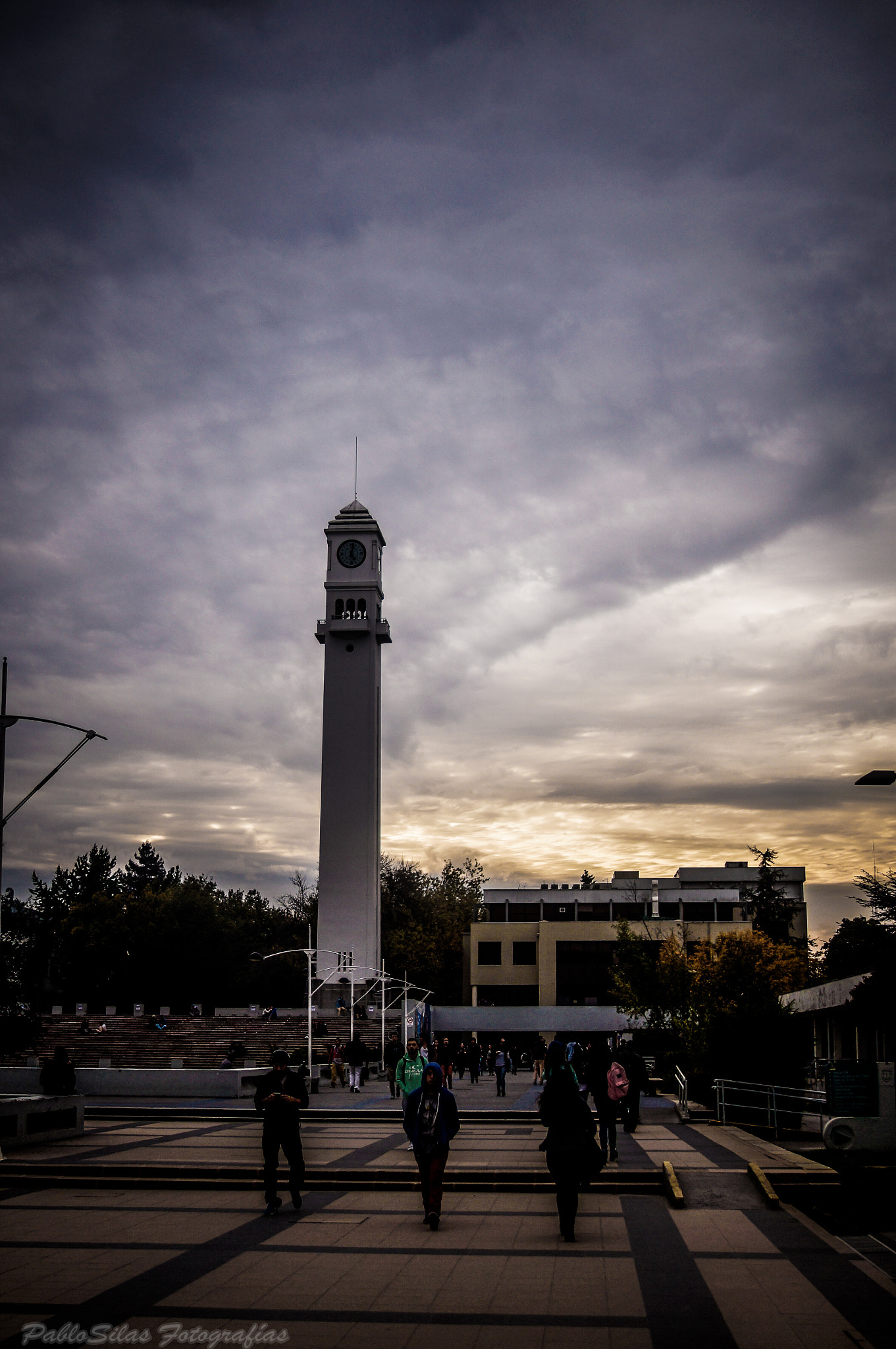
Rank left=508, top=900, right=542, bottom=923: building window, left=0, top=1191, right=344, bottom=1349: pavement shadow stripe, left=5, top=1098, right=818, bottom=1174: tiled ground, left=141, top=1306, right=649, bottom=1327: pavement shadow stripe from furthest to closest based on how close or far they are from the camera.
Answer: left=508, top=900, right=542, bottom=923: building window, left=5, top=1098, right=818, bottom=1174: tiled ground, left=0, top=1191, right=344, bottom=1349: pavement shadow stripe, left=141, top=1306, right=649, bottom=1327: pavement shadow stripe

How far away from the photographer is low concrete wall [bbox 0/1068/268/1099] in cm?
3005

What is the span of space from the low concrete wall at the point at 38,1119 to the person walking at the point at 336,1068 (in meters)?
18.0

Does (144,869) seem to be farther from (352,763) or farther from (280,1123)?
(280,1123)

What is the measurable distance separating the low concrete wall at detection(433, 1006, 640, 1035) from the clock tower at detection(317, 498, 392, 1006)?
8.70 meters

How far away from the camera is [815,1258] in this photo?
377 inches

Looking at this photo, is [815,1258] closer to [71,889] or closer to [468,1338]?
[468,1338]

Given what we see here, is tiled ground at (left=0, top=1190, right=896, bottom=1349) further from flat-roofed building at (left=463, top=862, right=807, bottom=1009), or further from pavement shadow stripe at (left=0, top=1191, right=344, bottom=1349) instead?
flat-roofed building at (left=463, top=862, right=807, bottom=1009)

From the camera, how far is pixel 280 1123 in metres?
12.0

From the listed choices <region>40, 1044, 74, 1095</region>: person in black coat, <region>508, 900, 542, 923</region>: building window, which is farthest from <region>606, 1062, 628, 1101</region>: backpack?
<region>508, 900, 542, 923</region>: building window

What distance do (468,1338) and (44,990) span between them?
8448cm

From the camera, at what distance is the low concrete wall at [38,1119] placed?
Result: 1698 centimetres

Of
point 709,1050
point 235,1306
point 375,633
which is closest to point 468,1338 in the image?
point 235,1306

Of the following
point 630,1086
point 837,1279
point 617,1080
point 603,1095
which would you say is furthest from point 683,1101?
point 837,1279

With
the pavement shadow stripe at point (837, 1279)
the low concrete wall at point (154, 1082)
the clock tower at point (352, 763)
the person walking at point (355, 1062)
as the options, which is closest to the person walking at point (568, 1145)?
the pavement shadow stripe at point (837, 1279)
